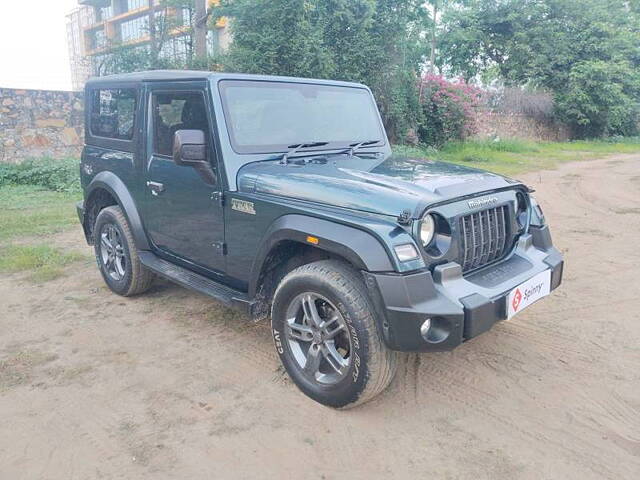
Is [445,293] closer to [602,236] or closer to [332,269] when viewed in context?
[332,269]

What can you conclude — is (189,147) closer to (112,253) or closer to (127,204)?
(127,204)

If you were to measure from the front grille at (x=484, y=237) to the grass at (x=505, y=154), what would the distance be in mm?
9644

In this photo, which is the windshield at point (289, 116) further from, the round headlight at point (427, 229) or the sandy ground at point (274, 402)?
the sandy ground at point (274, 402)

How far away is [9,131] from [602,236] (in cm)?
1125

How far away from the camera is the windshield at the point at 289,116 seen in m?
3.60

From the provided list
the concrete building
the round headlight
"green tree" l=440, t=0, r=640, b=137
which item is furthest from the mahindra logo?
"green tree" l=440, t=0, r=640, b=137

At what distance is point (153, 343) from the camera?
12.9 ft

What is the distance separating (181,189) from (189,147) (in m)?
0.58

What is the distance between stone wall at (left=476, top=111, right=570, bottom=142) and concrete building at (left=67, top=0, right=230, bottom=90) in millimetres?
10244

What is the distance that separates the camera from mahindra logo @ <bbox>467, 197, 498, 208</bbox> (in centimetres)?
308

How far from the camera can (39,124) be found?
1169 cm

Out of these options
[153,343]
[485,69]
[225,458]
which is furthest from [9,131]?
[485,69]

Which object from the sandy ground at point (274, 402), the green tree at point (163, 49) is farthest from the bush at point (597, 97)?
the sandy ground at point (274, 402)

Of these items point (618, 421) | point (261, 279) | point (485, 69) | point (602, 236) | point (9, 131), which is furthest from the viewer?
point (485, 69)
